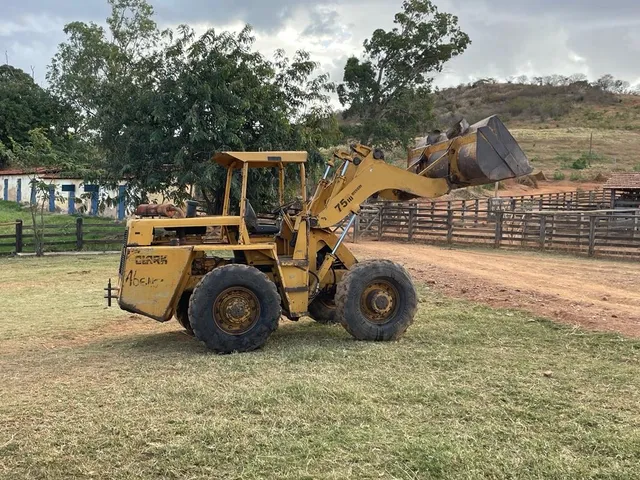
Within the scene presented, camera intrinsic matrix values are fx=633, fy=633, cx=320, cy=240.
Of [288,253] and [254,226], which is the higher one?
[254,226]

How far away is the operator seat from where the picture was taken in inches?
302

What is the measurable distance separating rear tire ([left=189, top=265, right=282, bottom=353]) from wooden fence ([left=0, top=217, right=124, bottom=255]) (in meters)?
16.2

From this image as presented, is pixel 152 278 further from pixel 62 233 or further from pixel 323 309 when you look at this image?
pixel 62 233

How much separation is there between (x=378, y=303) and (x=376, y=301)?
0.04 meters

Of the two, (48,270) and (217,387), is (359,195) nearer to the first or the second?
(217,387)

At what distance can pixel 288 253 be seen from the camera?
26.0 ft

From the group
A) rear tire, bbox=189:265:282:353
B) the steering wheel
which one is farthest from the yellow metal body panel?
the steering wheel

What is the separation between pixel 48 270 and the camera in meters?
16.6

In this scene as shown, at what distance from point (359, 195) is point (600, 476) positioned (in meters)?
4.58

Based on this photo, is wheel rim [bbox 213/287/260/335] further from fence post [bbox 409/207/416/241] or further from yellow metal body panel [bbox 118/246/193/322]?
fence post [bbox 409/207/416/241]

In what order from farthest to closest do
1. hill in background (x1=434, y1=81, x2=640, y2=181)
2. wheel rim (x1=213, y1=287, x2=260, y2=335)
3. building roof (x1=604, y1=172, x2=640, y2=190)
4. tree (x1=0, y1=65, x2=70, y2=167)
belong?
1. hill in background (x1=434, y1=81, x2=640, y2=181)
2. tree (x1=0, y1=65, x2=70, y2=167)
3. building roof (x1=604, y1=172, x2=640, y2=190)
4. wheel rim (x1=213, y1=287, x2=260, y2=335)

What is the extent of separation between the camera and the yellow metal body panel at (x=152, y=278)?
714 cm

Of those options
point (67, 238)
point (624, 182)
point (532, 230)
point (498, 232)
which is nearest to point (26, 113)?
point (67, 238)

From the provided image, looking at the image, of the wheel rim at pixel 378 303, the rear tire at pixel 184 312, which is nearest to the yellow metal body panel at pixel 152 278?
the rear tire at pixel 184 312
